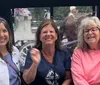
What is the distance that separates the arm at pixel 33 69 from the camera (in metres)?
2.50

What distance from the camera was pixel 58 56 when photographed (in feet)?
8.91

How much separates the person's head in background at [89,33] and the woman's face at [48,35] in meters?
0.23

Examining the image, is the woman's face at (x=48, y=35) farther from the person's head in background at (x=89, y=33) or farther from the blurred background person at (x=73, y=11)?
the blurred background person at (x=73, y=11)

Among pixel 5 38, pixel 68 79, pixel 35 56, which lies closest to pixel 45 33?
pixel 35 56

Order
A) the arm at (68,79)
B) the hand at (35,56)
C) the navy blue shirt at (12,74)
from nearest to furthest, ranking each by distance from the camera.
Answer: the hand at (35,56) < the navy blue shirt at (12,74) < the arm at (68,79)

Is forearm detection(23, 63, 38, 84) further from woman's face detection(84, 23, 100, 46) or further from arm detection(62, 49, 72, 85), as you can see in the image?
woman's face detection(84, 23, 100, 46)

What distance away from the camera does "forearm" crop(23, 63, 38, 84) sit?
2526 mm

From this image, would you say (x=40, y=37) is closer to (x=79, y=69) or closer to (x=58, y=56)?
(x=58, y=56)

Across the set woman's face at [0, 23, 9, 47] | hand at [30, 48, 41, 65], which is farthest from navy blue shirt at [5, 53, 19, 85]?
hand at [30, 48, 41, 65]

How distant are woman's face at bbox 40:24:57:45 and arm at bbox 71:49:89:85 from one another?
0.24 m

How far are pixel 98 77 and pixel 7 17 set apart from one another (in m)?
1.19

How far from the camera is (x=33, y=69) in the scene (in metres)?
2.53

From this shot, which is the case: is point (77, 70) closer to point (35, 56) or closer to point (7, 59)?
point (35, 56)

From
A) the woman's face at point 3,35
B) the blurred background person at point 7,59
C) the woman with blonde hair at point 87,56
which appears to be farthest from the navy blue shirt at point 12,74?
the woman with blonde hair at point 87,56
